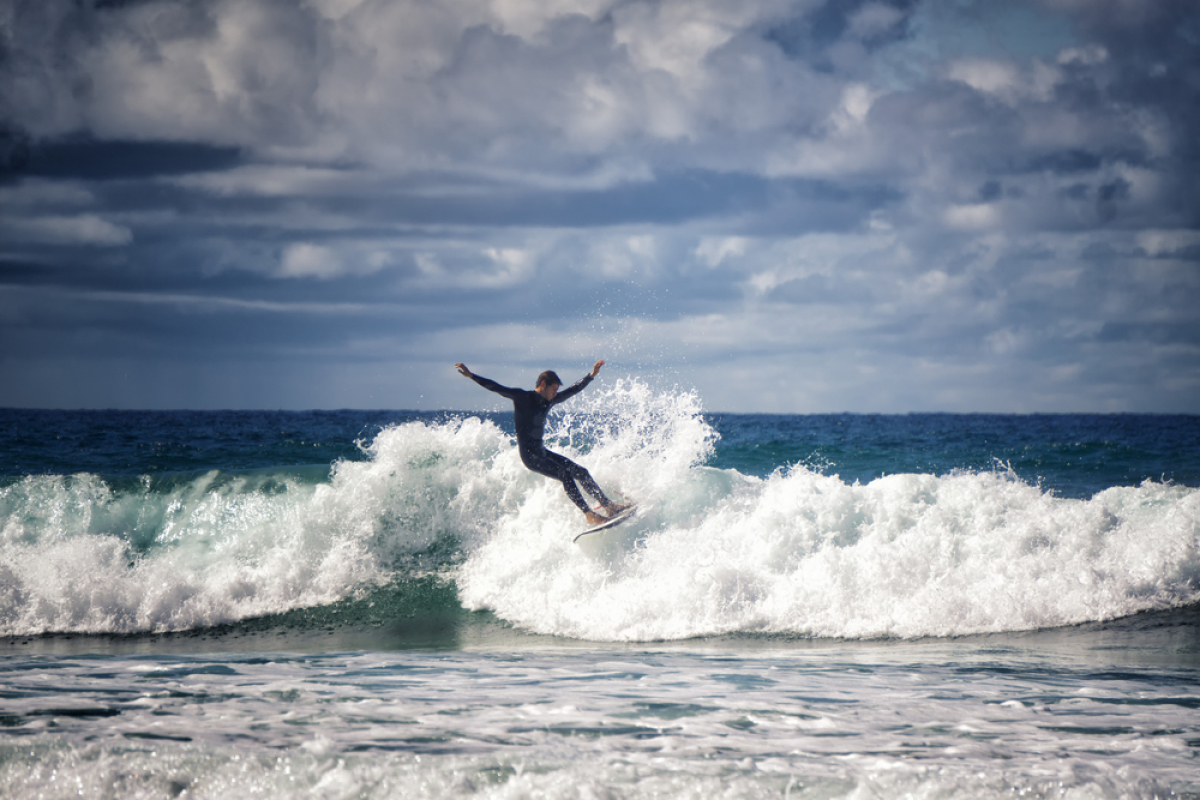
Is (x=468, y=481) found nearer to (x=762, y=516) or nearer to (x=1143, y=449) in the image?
(x=762, y=516)

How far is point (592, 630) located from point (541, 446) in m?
2.50

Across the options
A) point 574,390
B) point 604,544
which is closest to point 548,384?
point 574,390

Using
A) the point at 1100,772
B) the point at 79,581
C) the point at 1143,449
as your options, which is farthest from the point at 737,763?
the point at 1143,449

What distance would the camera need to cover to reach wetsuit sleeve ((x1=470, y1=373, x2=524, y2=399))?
10.2 metres

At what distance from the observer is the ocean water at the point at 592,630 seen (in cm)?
500

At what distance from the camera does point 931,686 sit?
7.05 metres

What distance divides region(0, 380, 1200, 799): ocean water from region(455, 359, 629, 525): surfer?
0.79 meters

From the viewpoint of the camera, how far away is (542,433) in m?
11.0

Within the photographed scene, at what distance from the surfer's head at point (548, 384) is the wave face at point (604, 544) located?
0.92 metres

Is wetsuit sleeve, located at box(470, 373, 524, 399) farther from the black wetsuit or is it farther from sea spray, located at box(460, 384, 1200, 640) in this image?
sea spray, located at box(460, 384, 1200, 640)

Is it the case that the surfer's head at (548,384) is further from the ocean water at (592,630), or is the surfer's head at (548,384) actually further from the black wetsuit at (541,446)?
the ocean water at (592,630)

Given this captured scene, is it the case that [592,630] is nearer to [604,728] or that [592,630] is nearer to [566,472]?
[566,472]

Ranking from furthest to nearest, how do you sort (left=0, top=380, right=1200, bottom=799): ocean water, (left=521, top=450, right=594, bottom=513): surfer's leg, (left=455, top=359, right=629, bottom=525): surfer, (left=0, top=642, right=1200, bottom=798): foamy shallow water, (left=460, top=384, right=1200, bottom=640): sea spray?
(left=521, top=450, right=594, bottom=513): surfer's leg < (left=455, top=359, right=629, bottom=525): surfer < (left=460, top=384, right=1200, bottom=640): sea spray < (left=0, top=380, right=1200, bottom=799): ocean water < (left=0, top=642, right=1200, bottom=798): foamy shallow water

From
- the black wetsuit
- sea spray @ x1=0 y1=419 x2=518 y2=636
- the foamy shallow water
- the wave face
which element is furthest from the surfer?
the foamy shallow water
